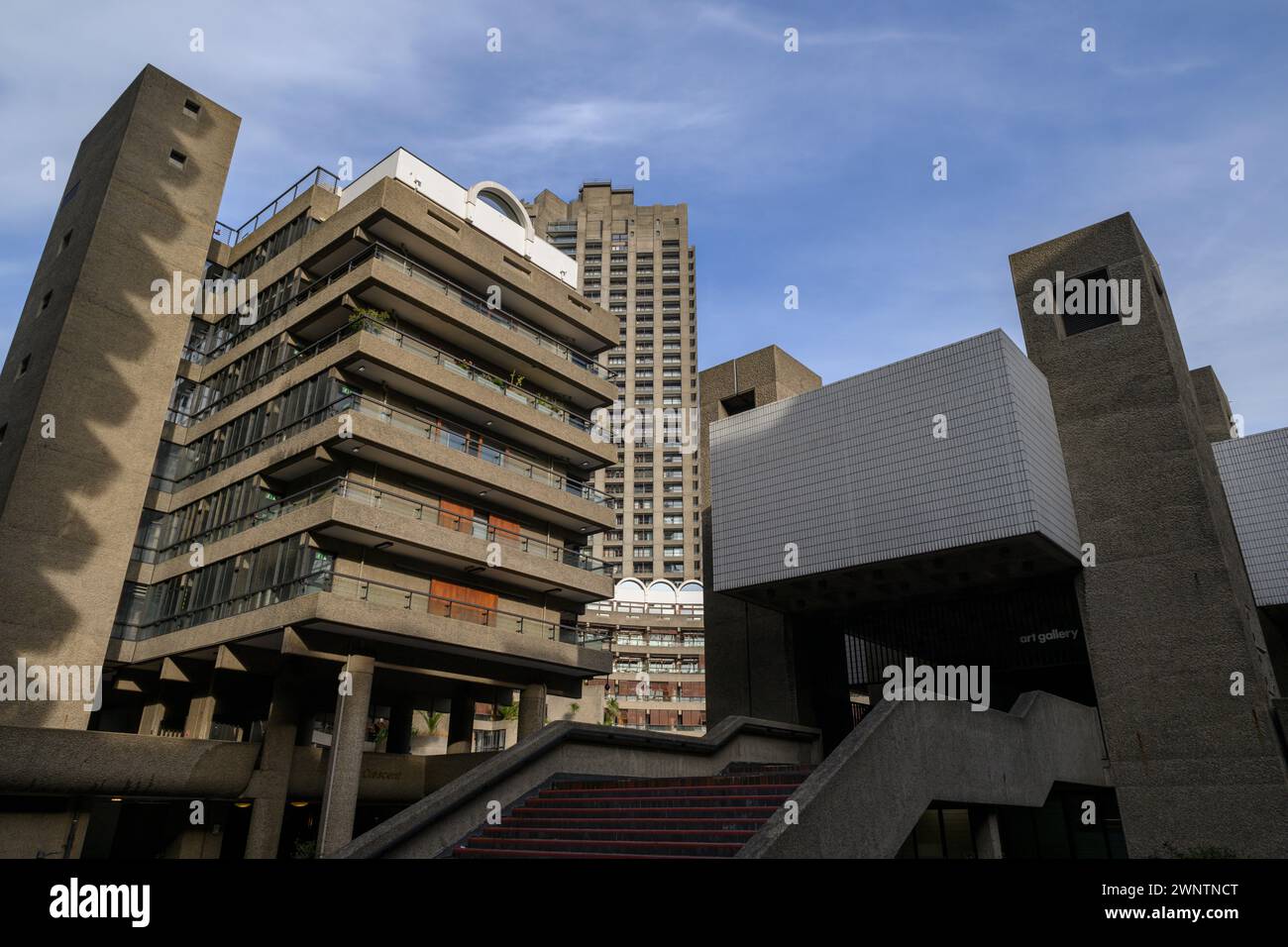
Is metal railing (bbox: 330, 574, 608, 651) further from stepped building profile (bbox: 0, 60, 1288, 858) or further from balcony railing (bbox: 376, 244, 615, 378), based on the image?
balcony railing (bbox: 376, 244, 615, 378)

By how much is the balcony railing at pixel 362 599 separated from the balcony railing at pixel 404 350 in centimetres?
802

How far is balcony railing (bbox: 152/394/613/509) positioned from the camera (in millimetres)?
26203

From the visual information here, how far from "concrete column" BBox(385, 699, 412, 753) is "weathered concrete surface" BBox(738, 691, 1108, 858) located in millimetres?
24642

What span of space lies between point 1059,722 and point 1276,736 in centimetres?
526

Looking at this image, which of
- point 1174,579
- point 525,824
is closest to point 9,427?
point 525,824

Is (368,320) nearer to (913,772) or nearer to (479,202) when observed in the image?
(479,202)

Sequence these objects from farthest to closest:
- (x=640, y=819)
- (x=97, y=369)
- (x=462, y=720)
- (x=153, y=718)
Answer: (x=462, y=720) < (x=153, y=718) < (x=97, y=369) < (x=640, y=819)

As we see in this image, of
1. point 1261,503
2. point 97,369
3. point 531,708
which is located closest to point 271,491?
point 97,369

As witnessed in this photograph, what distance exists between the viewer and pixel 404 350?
→ 27.6 metres

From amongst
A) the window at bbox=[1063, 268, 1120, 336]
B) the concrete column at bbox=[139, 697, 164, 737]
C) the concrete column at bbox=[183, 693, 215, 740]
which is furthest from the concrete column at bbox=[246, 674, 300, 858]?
the window at bbox=[1063, 268, 1120, 336]

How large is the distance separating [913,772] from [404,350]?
21.1 m

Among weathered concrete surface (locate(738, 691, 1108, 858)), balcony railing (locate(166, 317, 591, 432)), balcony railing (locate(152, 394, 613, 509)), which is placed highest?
balcony railing (locate(166, 317, 591, 432))

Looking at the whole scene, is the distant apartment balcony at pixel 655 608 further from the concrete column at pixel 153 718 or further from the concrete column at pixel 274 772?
the concrete column at pixel 274 772
